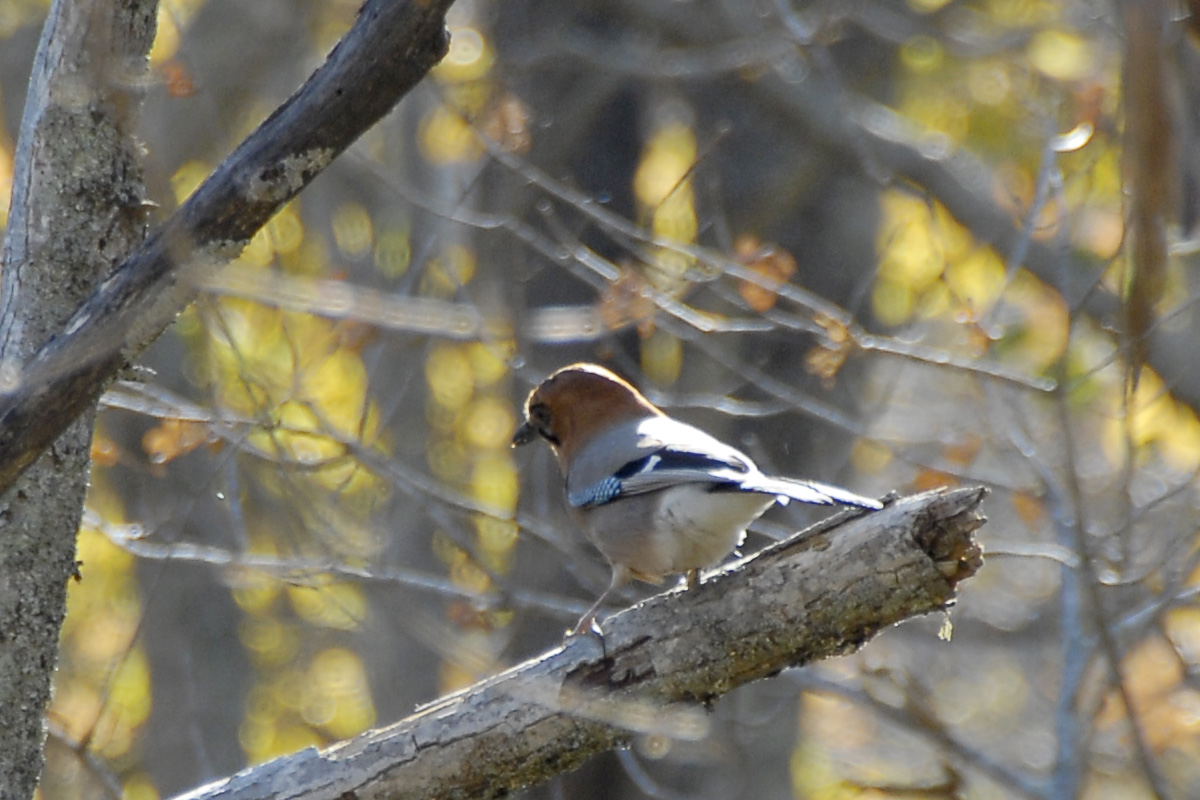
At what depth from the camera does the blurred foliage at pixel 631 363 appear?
5820mm

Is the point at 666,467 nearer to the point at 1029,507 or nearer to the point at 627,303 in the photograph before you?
the point at 627,303

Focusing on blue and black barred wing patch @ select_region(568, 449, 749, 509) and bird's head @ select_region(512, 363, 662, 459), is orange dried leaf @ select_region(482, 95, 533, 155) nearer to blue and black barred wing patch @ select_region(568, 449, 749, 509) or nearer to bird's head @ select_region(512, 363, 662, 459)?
bird's head @ select_region(512, 363, 662, 459)

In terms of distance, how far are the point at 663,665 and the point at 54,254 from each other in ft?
5.75

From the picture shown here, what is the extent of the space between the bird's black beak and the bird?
9 centimetres

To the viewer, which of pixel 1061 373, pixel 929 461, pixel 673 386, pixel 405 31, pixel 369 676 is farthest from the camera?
pixel 369 676

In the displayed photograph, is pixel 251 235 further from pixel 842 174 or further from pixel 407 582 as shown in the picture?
pixel 842 174

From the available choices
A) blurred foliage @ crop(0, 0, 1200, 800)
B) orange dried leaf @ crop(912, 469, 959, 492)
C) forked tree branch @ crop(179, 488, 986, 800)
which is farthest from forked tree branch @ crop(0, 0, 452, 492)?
orange dried leaf @ crop(912, 469, 959, 492)

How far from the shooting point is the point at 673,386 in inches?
309

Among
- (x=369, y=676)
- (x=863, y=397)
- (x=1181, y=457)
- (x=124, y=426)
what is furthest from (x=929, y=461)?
(x=124, y=426)

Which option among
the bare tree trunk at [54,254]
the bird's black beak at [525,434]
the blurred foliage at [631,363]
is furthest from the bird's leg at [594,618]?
the bare tree trunk at [54,254]

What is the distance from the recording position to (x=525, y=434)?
220 inches

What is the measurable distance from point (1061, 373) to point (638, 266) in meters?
2.66

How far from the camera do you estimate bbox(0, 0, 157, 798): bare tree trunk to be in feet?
9.27

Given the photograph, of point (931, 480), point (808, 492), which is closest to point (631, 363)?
point (931, 480)
